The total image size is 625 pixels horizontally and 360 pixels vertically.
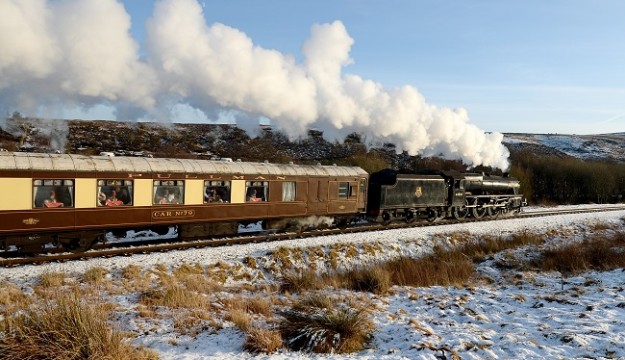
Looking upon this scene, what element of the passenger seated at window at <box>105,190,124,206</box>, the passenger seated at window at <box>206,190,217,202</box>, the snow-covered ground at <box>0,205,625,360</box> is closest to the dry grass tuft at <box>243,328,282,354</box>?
the snow-covered ground at <box>0,205,625,360</box>

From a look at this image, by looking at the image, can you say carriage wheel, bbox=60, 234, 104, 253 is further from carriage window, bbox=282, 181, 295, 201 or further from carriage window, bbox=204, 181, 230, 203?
carriage window, bbox=282, 181, 295, 201

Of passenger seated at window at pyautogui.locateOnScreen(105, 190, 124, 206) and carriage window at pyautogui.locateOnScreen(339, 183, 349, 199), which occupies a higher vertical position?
carriage window at pyautogui.locateOnScreen(339, 183, 349, 199)

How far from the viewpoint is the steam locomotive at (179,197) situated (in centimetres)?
1288

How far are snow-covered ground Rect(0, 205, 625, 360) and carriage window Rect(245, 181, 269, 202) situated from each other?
3.58 meters

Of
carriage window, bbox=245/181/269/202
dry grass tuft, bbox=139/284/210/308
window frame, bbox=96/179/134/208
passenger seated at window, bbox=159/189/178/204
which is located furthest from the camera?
carriage window, bbox=245/181/269/202

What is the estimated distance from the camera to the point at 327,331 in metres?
6.83

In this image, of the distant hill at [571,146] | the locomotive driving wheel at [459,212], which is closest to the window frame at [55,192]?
the locomotive driving wheel at [459,212]

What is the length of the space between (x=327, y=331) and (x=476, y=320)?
3007 mm

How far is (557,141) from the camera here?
11388 cm

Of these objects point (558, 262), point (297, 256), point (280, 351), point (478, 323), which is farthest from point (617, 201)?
point (280, 351)

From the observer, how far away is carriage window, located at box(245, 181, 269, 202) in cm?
1777

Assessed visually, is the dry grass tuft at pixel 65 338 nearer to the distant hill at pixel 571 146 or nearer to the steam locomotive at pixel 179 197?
the steam locomotive at pixel 179 197

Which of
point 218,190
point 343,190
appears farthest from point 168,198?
point 343,190

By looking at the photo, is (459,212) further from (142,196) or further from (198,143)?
(198,143)
